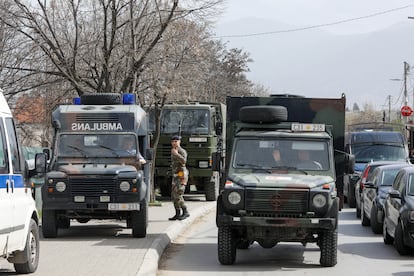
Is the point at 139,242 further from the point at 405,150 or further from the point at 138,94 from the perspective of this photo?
the point at 405,150

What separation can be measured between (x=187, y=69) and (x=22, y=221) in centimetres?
1338

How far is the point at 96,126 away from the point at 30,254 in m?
5.92

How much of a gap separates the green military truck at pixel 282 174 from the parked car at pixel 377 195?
3.23m

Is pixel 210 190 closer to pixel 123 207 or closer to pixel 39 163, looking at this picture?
pixel 123 207

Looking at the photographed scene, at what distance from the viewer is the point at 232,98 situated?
1501 centimetres

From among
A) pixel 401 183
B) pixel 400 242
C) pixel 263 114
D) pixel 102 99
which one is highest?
pixel 102 99

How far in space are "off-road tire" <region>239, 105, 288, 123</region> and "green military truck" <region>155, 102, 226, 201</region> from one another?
12940mm

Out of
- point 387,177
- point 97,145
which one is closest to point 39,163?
point 97,145

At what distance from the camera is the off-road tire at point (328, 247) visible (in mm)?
12352

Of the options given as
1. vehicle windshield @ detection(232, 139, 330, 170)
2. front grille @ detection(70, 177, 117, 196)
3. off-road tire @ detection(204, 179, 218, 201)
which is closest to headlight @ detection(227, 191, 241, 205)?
vehicle windshield @ detection(232, 139, 330, 170)

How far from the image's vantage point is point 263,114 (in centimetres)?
1359

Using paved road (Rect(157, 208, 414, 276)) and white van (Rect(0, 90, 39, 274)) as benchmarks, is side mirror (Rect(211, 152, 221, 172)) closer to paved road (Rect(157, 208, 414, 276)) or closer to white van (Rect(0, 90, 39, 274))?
paved road (Rect(157, 208, 414, 276))

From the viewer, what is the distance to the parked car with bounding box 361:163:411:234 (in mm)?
17359

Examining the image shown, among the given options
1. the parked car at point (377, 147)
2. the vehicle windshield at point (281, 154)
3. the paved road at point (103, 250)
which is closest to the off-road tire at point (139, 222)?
the paved road at point (103, 250)
